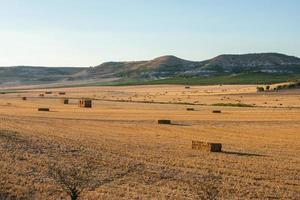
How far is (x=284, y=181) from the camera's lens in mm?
22609

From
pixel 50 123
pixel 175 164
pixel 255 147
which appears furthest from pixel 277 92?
pixel 175 164

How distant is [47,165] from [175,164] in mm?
5361

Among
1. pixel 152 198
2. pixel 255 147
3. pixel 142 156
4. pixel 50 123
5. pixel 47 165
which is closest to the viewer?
pixel 152 198

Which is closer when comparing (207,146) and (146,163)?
(146,163)

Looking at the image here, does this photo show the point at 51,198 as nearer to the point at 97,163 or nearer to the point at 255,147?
the point at 97,163

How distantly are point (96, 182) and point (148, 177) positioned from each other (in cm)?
Answer: 215

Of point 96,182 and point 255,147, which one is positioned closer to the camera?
point 96,182

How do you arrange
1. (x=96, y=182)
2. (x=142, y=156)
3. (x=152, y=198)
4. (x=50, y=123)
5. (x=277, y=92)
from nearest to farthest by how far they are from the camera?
(x=152, y=198) → (x=96, y=182) → (x=142, y=156) → (x=50, y=123) → (x=277, y=92)

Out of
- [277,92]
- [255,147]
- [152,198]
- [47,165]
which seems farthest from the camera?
[277,92]

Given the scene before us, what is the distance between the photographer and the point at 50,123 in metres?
46.4

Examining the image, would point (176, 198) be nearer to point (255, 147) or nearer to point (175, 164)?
point (175, 164)

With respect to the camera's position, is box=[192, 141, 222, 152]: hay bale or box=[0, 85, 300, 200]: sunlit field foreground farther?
box=[192, 141, 222, 152]: hay bale

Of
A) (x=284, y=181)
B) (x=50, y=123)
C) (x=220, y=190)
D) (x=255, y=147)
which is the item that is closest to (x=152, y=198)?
(x=220, y=190)

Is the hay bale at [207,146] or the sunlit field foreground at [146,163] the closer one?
the sunlit field foreground at [146,163]
